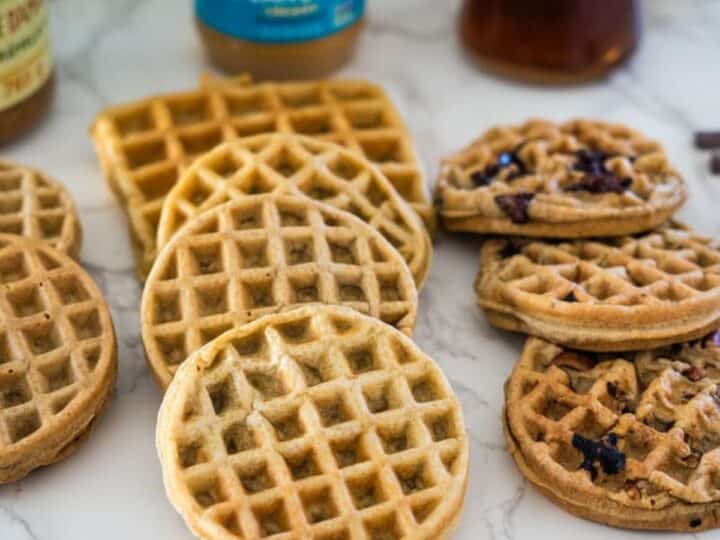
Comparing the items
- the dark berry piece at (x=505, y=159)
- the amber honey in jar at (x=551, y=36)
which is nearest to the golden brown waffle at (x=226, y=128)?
the dark berry piece at (x=505, y=159)

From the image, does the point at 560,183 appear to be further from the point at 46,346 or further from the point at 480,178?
the point at 46,346

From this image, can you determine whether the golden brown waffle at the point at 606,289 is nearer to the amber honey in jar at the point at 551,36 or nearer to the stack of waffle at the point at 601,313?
the stack of waffle at the point at 601,313

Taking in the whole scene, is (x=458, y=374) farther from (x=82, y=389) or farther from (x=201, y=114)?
(x=201, y=114)

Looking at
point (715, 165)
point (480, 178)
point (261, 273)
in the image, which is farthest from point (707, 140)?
point (261, 273)

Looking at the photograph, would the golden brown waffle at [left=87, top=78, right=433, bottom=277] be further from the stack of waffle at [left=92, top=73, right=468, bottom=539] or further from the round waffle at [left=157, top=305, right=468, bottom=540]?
the round waffle at [left=157, top=305, right=468, bottom=540]

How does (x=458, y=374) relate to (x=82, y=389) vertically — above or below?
below

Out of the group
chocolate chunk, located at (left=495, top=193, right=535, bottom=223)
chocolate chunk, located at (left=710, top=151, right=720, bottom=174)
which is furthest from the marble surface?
chocolate chunk, located at (left=495, top=193, right=535, bottom=223)

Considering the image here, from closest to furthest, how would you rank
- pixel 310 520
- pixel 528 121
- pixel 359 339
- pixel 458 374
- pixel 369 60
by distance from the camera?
pixel 310 520, pixel 359 339, pixel 458 374, pixel 528 121, pixel 369 60

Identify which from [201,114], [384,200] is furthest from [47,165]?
[384,200]
